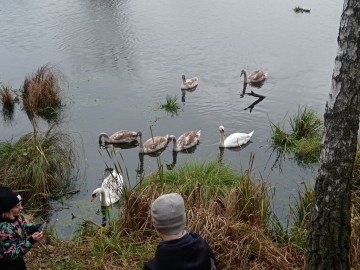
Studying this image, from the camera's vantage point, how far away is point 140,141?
12523mm

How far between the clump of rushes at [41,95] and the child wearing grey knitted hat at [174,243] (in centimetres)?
1195

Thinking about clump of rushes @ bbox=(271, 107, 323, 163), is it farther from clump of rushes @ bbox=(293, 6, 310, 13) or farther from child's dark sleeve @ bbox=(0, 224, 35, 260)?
clump of rushes @ bbox=(293, 6, 310, 13)

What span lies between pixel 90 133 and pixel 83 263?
26.0ft

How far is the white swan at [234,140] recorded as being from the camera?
39.7 feet

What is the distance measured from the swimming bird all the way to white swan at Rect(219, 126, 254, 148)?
6.98 ft

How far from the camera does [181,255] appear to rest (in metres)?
3.10

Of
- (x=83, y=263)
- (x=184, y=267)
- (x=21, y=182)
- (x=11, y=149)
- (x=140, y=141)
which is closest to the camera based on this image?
(x=184, y=267)

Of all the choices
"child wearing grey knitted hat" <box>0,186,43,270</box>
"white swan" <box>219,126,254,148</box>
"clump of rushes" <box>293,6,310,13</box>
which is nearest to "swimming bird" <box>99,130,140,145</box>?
"white swan" <box>219,126,254,148</box>

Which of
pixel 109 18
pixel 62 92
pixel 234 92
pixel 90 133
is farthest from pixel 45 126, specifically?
pixel 109 18

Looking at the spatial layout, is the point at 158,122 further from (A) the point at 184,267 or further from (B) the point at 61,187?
(A) the point at 184,267

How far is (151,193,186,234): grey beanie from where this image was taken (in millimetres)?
3102

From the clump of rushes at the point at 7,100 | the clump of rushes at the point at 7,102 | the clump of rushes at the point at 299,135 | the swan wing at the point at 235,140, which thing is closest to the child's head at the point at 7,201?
the swan wing at the point at 235,140

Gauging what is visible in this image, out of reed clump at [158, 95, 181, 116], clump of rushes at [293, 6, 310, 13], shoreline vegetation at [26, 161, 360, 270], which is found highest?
clump of rushes at [293, 6, 310, 13]

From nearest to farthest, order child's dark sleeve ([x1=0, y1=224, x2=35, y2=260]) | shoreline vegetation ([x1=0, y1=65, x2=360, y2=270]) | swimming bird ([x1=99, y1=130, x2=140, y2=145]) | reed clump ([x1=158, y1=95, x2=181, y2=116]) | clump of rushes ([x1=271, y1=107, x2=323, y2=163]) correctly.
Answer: child's dark sleeve ([x1=0, y1=224, x2=35, y2=260]), shoreline vegetation ([x1=0, y1=65, x2=360, y2=270]), clump of rushes ([x1=271, y1=107, x2=323, y2=163]), swimming bird ([x1=99, y1=130, x2=140, y2=145]), reed clump ([x1=158, y1=95, x2=181, y2=116])
